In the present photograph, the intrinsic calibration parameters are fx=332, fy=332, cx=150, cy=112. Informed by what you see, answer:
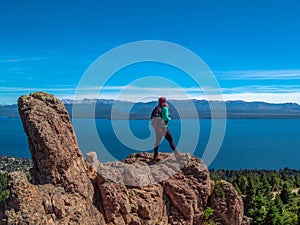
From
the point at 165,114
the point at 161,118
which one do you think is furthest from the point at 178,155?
the point at 165,114

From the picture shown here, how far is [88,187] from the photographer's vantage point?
9312 millimetres

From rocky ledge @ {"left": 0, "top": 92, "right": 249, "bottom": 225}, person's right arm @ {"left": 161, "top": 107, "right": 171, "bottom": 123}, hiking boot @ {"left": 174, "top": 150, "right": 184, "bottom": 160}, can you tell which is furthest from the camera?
hiking boot @ {"left": 174, "top": 150, "right": 184, "bottom": 160}

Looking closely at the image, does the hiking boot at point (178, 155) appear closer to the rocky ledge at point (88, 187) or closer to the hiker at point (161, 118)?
the rocky ledge at point (88, 187)

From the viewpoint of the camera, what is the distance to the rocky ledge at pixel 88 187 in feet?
25.7

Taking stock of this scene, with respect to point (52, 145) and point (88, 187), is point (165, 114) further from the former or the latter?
point (52, 145)

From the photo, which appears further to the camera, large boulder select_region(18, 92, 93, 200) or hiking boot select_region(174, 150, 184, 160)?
A: hiking boot select_region(174, 150, 184, 160)

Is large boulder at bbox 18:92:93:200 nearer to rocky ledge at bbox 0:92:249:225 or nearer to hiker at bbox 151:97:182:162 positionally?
rocky ledge at bbox 0:92:249:225

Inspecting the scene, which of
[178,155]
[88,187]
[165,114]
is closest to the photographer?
[88,187]

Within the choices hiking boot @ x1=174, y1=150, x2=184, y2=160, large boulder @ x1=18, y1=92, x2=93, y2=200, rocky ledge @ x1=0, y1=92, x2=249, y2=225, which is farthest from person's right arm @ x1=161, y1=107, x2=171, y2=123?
large boulder @ x1=18, y1=92, x2=93, y2=200

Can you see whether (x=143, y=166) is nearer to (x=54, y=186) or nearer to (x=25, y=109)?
(x=54, y=186)

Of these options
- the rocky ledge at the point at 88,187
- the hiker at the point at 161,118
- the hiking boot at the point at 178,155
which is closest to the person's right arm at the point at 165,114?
the hiker at the point at 161,118

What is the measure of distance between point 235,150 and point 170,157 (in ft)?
549

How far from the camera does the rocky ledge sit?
7.85 meters

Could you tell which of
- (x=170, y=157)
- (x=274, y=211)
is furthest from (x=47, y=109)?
(x=274, y=211)
